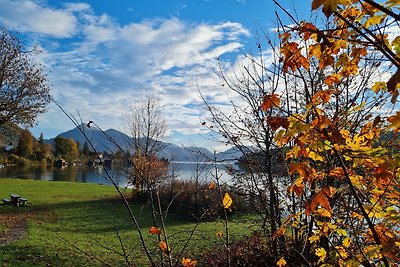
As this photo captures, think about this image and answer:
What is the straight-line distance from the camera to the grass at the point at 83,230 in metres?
8.96

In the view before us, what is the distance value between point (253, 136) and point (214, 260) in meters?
4.29

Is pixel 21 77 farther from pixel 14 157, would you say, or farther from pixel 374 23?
pixel 14 157

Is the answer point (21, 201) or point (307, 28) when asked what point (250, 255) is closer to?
point (307, 28)

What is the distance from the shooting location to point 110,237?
14.1 meters

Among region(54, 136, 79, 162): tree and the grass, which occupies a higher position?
region(54, 136, 79, 162): tree

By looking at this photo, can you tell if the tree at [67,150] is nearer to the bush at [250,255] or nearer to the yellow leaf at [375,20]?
the yellow leaf at [375,20]

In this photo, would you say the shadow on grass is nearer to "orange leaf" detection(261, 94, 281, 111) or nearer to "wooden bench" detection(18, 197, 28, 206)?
"orange leaf" detection(261, 94, 281, 111)

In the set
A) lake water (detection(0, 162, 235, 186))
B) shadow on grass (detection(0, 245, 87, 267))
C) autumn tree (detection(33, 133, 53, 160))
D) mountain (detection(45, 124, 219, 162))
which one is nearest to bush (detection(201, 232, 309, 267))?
lake water (detection(0, 162, 235, 186))

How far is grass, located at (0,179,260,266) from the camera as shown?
353 inches

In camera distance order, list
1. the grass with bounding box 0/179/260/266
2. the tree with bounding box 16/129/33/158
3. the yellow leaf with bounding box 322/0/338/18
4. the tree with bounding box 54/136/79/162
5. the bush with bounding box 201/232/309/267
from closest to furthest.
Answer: the yellow leaf with bounding box 322/0/338/18
the tree with bounding box 54/136/79/162
the bush with bounding box 201/232/309/267
the grass with bounding box 0/179/260/266
the tree with bounding box 16/129/33/158

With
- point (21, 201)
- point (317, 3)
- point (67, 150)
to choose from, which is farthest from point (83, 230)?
point (317, 3)

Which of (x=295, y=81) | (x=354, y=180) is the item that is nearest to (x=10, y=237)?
(x=295, y=81)

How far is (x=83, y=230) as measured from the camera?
52.0 ft

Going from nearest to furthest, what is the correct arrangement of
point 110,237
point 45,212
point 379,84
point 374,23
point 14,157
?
point 374,23
point 379,84
point 110,237
point 45,212
point 14,157
